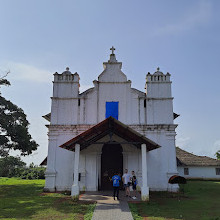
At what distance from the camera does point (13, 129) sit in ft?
66.1

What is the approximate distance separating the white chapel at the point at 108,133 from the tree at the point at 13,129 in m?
4.95

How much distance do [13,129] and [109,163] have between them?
938cm

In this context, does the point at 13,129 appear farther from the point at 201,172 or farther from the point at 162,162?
the point at 201,172

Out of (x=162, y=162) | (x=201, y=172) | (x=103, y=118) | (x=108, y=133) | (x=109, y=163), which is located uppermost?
(x=103, y=118)

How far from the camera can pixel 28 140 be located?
69.5 ft

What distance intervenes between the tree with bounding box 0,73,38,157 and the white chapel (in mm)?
4948

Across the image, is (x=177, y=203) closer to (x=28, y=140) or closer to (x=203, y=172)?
(x=28, y=140)

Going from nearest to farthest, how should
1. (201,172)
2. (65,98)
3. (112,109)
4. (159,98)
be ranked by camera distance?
1. (112,109)
2. (159,98)
3. (65,98)
4. (201,172)

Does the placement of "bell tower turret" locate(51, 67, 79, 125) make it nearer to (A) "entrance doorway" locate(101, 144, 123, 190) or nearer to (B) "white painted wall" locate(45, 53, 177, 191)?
(B) "white painted wall" locate(45, 53, 177, 191)

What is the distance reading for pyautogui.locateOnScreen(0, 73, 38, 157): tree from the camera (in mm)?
20031

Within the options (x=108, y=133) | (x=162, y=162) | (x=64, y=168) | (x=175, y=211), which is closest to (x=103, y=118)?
(x=108, y=133)

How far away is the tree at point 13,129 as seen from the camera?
2003 centimetres

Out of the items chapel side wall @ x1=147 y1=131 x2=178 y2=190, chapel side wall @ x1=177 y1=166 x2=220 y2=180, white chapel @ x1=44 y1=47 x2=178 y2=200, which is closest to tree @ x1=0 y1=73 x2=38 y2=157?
white chapel @ x1=44 y1=47 x2=178 y2=200

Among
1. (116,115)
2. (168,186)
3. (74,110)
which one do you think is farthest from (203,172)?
(74,110)
